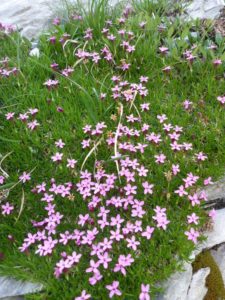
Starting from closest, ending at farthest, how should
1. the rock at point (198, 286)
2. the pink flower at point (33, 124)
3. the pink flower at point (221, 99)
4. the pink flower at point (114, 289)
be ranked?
the pink flower at point (114, 289), the rock at point (198, 286), the pink flower at point (33, 124), the pink flower at point (221, 99)

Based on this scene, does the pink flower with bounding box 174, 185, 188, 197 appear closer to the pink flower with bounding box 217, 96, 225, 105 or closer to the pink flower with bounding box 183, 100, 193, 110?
the pink flower with bounding box 183, 100, 193, 110

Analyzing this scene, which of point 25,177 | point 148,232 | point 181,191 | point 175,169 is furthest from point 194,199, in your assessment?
point 25,177

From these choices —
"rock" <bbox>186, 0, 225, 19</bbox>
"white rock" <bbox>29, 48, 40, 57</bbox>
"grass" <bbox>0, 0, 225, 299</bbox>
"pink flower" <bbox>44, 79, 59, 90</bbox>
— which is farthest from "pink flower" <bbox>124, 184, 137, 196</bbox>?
"rock" <bbox>186, 0, 225, 19</bbox>

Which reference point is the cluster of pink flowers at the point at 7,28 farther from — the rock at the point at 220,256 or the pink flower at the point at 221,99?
the rock at the point at 220,256

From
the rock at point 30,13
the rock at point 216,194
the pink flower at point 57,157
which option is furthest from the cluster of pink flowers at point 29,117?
the rock at point 30,13

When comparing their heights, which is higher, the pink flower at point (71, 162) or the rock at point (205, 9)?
the rock at point (205, 9)

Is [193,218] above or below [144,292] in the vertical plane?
above

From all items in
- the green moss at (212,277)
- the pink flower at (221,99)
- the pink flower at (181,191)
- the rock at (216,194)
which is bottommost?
the green moss at (212,277)

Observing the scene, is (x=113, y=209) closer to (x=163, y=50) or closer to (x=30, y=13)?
(x=163, y=50)
